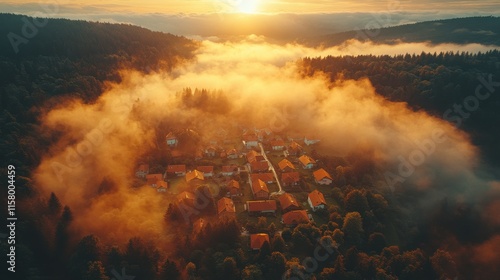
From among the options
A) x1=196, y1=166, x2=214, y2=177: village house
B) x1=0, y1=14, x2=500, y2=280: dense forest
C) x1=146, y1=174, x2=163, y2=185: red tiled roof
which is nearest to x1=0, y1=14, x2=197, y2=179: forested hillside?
x1=0, y1=14, x2=500, y2=280: dense forest

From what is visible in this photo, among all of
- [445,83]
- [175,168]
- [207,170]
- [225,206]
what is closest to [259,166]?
[207,170]

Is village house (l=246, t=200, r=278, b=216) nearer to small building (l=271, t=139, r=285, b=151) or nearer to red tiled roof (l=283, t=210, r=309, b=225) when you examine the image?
red tiled roof (l=283, t=210, r=309, b=225)

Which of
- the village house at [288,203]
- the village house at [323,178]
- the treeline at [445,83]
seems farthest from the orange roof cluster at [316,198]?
the treeline at [445,83]

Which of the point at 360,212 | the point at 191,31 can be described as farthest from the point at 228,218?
the point at 191,31

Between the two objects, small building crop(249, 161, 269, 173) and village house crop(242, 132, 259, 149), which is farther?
village house crop(242, 132, 259, 149)

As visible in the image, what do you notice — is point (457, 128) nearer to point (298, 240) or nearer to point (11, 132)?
point (298, 240)

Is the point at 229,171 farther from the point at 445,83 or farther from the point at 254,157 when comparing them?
the point at 445,83
